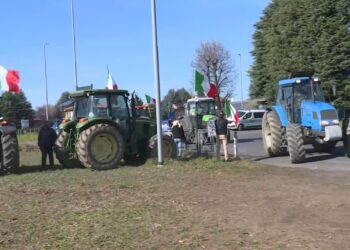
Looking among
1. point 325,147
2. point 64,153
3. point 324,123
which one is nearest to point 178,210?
point 64,153

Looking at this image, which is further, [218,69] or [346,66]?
[218,69]

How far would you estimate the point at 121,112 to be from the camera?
17.0 metres

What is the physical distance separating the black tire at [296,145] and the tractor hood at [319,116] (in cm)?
96

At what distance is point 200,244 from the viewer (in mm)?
6855

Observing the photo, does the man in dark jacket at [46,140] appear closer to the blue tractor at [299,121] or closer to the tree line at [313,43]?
the blue tractor at [299,121]

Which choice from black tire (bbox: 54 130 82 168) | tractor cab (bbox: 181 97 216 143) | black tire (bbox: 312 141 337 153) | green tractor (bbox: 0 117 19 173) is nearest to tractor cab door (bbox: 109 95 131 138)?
black tire (bbox: 54 130 82 168)

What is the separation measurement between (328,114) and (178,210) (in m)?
11.0

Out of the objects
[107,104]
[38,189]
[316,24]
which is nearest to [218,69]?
[316,24]

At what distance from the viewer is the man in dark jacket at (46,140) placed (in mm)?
18250

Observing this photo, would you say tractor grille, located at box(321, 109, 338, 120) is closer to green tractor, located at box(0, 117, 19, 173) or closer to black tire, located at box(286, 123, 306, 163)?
black tire, located at box(286, 123, 306, 163)

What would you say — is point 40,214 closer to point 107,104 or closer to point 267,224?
point 267,224

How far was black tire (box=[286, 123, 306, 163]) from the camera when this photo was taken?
17.7m

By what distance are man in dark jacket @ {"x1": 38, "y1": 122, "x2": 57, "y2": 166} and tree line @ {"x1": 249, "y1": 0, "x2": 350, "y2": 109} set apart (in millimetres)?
24985

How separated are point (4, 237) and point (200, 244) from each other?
8.29 ft
